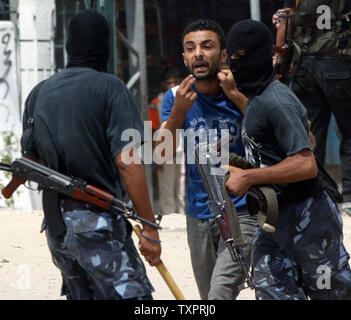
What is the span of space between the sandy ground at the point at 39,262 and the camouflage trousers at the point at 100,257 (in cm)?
205

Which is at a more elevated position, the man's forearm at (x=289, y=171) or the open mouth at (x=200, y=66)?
the open mouth at (x=200, y=66)

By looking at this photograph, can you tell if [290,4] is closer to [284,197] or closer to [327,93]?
[327,93]

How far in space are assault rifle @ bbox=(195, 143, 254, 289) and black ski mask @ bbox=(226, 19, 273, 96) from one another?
464mm

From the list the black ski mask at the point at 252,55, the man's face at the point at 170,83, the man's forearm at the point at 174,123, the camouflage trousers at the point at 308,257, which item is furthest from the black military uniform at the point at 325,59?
the man's face at the point at 170,83

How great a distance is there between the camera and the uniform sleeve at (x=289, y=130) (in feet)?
12.0

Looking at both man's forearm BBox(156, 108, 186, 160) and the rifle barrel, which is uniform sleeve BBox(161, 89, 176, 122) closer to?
man's forearm BBox(156, 108, 186, 160)

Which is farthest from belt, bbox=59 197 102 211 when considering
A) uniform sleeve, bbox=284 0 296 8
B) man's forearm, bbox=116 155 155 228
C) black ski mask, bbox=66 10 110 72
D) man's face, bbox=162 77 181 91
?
man's face, bbox=162 77 181 91

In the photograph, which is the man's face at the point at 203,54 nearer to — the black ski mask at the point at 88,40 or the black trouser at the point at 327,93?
the black ski mask at the point at 88,40

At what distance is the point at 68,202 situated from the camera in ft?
12.3

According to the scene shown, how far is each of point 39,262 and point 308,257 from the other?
3194 mm

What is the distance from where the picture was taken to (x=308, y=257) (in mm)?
3779

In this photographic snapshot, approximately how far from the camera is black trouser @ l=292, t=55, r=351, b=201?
6.69 meters

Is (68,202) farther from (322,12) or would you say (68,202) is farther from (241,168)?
(322,12)
